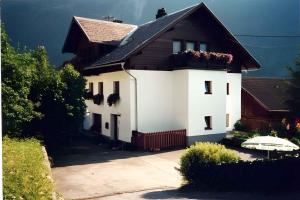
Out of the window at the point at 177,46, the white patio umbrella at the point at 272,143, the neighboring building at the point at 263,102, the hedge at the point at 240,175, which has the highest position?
the window at the point at 177,46

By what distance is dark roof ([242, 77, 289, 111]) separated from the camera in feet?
97.8

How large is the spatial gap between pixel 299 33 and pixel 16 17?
202ft

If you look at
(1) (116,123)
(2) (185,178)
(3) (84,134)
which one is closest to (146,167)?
(2) (185,178)

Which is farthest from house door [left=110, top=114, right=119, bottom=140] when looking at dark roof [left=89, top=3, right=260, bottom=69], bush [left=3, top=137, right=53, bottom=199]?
bush [left=3, top=137, right=53, bottom=199]

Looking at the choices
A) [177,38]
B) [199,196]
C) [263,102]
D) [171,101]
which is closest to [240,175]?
[199,196]

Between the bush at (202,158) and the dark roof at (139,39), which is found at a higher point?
the dark roof at (139,39)

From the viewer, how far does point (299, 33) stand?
244ft

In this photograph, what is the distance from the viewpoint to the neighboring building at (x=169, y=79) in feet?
70.1

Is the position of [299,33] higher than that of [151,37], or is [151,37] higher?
[299,33]

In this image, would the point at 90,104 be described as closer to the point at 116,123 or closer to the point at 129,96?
the point at 116,123

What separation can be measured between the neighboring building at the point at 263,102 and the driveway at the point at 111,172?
846 centimetres

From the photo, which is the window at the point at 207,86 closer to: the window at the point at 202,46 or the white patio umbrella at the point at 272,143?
the window at the point at 202,46

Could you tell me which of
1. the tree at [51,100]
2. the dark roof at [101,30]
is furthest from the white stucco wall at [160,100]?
the dark roof at [101,30]

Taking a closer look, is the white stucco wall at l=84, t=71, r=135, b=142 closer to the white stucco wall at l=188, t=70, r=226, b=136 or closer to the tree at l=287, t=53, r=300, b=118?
the white stucco wall at l=188, t=70, r=226, b=136
